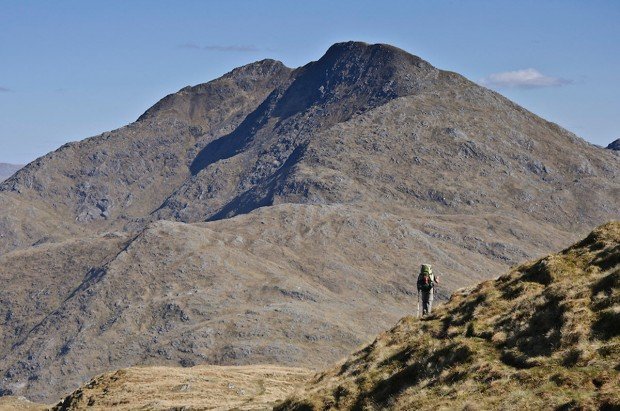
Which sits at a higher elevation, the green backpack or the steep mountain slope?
the green backpack

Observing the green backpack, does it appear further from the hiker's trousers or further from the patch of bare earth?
the patch of bare earth

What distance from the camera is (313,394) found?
125ft

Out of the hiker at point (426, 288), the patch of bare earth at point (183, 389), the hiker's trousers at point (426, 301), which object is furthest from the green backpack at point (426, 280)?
the patch of bare earth at point (183, 389)

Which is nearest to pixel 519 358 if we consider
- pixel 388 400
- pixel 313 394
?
pixel 388 400

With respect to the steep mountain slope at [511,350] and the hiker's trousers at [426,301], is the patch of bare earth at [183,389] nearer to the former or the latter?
the hiker's trousers at [426,301]

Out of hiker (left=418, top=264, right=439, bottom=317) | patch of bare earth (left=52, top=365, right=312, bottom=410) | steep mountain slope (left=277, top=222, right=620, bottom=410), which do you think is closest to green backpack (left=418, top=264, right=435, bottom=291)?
hiker (left=418, top=264, right=439, bottom=317)

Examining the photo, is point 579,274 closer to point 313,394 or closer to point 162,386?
point 313,394

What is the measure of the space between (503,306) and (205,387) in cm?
2956

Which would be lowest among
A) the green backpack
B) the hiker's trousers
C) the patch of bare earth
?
the patch of bare earth

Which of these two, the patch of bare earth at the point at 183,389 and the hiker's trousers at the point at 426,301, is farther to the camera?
the patch of bare earth at the point at 183,389

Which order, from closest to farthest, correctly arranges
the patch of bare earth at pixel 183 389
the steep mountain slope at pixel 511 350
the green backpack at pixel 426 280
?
the steep mountain slope at pixel 511 350 < the green backpack at pixel 426 280 < the patch of bare earth at pixel 183 389

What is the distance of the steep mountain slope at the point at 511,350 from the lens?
1124 inches

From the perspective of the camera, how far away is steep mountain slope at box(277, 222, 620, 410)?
28547 mm

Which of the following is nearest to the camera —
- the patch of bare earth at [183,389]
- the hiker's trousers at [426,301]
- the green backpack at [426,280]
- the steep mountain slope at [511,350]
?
the steep mountain slope at [511,350]
